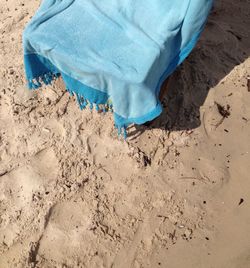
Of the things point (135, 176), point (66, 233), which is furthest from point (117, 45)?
point (66, 233)

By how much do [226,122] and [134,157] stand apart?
2.32ft

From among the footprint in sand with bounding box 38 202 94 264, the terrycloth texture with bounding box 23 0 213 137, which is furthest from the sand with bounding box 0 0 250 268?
the terrycloth texture with bounding box 23 0 213 137

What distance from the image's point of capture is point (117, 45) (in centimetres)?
211

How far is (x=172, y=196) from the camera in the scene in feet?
7.50

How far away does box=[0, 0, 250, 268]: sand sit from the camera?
6.98 ft

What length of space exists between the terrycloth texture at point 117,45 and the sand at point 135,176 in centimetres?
39

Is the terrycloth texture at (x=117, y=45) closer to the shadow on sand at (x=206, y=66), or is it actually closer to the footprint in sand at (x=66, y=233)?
the shadow on sand at (x=206, y=66)

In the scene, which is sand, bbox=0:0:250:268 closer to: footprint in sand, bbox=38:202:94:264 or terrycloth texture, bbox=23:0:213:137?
footprint in sand, bbox=38:202:94:264

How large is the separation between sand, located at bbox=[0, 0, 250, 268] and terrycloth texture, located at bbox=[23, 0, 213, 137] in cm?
39

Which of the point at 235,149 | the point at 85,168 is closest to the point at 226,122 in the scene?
the point at 235,149

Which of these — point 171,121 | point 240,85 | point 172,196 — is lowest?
point 172,196

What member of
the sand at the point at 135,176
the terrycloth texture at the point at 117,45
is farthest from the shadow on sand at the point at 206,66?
the terrycloth texture at the point at 117,45

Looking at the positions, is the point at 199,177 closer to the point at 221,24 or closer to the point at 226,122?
the point at 226,122

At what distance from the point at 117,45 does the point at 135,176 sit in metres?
0.84
